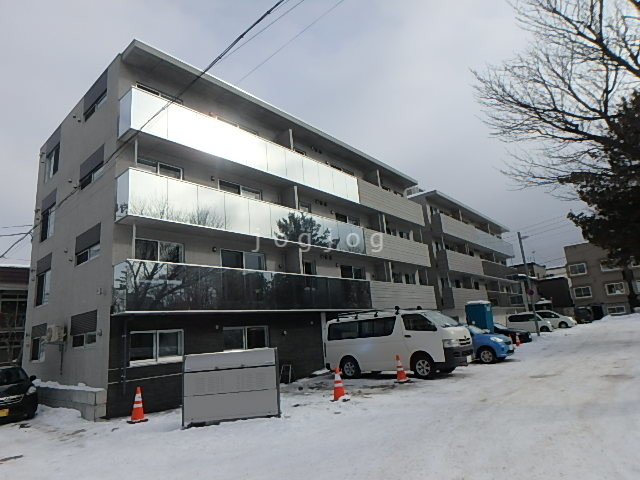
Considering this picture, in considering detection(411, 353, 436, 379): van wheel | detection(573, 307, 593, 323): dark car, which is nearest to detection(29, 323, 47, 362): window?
detection(411, 353, 436, 379): van wheel

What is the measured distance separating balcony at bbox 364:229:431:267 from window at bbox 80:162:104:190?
495 inches

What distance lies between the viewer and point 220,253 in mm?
14672

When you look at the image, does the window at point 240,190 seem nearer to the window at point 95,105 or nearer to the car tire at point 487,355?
the window at point 95,105

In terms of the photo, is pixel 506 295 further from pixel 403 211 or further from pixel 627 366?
pixel 627 366

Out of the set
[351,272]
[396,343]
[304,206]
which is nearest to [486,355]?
[396,343]

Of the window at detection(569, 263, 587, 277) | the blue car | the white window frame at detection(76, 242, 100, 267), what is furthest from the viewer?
the window at detection(569, 263, 587, 277)

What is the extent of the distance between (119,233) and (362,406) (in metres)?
8.62

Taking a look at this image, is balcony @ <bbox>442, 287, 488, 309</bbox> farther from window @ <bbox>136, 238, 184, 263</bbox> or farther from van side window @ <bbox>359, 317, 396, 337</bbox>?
window @ <bbox>136, 238, 184, 263</bbox>

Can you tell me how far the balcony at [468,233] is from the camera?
1204 inches

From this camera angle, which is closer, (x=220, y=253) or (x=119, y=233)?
(x=119, y=233)

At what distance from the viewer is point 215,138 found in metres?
14.6

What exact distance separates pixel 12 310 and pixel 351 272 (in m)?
21.0

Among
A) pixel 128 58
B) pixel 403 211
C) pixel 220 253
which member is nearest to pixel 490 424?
pixel 220 253

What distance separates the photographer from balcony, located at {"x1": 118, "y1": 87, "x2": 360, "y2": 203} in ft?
41.5
